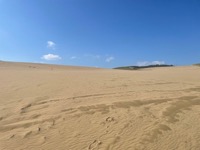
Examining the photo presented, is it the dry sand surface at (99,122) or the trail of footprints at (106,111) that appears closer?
the dry sand surface at (99,122)

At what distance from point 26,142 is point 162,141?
3513 millimetres

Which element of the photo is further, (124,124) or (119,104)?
(119,104)

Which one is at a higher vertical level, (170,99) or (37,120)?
(170,99)

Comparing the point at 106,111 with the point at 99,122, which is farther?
the point at 106,111

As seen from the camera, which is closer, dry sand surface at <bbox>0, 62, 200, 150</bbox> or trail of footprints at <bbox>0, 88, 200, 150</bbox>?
A: dry sand surface at <bbox>0, 62, 200, 150</bbox>

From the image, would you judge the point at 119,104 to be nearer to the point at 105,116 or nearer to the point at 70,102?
the point at 105,116

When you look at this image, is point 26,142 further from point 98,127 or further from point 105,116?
point 105,116

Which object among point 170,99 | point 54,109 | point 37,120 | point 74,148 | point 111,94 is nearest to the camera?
point 74,148

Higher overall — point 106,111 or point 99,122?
point 106,111

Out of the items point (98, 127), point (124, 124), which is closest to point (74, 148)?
point (98, 127)

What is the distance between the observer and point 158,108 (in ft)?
22.3

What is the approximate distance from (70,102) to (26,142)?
3.25 m

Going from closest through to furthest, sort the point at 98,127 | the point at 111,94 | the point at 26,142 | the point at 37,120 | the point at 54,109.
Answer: the point at 26,142 → the point at 98,127 → the point at 37,120 → the point at 54,109 → the point at 111,94

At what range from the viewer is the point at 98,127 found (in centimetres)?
523
